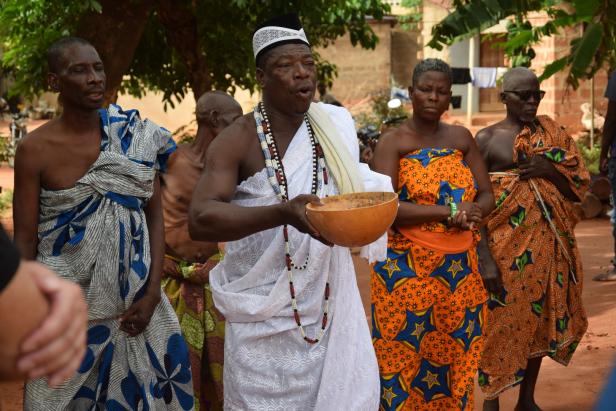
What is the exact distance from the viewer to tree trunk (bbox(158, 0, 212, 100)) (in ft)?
32.2

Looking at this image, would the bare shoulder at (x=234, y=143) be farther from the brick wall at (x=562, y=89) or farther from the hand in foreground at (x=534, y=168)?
the brick wall at (x=562, y=89)

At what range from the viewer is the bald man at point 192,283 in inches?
208

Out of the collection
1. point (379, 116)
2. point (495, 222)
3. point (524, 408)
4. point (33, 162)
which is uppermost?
point (33, 162)

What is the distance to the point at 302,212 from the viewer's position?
11.2 feet

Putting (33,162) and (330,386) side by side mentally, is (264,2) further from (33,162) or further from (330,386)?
(330,386)

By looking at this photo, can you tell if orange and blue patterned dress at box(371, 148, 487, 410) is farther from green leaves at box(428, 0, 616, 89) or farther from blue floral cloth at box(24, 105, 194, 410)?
green leaves at box(428, 0, 616, 89)

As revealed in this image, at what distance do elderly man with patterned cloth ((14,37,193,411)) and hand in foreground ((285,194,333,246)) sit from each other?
1.08 meters

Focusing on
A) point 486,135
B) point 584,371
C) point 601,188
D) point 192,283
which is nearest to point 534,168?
point 486,135

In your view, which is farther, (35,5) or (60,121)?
(35,5)

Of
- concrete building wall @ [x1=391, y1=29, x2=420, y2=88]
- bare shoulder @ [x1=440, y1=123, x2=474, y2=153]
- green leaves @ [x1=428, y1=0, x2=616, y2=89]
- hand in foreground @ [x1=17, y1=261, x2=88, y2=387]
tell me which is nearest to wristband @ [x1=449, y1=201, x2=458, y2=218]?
bare shoulder @ [x1=440, y1=123, x2=474, y2=153]

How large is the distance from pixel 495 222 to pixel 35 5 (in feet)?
19.3

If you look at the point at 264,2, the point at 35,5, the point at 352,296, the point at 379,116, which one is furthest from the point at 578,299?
the point at 379,116

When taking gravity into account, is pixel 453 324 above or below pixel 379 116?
above

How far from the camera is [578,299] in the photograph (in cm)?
609
